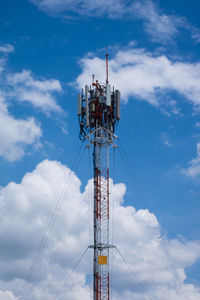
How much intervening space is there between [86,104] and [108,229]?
77.7 ft

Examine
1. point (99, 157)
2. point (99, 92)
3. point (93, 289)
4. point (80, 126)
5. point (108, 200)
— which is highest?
point (99, 92)

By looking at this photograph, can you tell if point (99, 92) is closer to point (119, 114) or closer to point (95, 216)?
point (119, 114)

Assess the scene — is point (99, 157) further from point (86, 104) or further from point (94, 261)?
point (94, 261)

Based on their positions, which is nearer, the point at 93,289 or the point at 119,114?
the point at 93,289

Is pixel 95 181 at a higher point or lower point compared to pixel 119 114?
lower

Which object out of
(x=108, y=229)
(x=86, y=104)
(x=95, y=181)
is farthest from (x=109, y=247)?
(x=86, y=104)

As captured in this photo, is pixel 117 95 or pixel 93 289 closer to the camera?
pixel 93 289

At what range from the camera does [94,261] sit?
302 feet

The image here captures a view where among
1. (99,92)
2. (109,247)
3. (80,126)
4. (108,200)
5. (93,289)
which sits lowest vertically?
(93,289)

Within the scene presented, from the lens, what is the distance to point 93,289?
91188 mm

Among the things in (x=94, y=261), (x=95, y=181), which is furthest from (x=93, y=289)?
(x=95, y=181)

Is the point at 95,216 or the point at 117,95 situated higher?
the point at 117,95

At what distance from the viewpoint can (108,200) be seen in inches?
3762

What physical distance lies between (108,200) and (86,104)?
18522 mm
